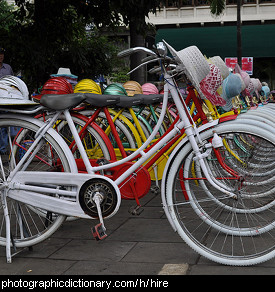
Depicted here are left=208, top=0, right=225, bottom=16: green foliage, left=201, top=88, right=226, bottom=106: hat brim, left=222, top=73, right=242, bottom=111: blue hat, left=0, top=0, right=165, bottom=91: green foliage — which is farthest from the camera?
left=208, top=0, right=225, bottom=16: green foliage

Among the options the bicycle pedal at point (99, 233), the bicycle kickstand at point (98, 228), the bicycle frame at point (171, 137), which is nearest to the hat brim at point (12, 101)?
the bicycle frame at point (171, 137)

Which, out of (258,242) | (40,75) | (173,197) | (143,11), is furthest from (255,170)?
(40,75)

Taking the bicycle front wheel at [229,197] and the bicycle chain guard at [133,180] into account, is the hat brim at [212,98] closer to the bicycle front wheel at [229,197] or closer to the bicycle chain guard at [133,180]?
the bicycle front wheel at [229,197]

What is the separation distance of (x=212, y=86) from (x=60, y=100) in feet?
3.80

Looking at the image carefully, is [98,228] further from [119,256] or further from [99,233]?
[119,256]

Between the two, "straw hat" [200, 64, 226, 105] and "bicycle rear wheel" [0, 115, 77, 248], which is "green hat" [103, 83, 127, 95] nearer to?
"bicycle rear wheel" [0, 115, 77, 248]

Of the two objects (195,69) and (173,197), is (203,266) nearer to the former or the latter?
(173,197)

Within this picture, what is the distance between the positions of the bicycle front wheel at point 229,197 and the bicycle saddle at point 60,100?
973 mm

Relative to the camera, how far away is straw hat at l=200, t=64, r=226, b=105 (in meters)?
3.70

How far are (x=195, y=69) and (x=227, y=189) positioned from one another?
861mm

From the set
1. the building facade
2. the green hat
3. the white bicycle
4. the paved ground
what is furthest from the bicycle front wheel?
the building facade

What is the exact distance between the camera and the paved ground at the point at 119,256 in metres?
3.52

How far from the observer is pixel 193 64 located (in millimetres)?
3525

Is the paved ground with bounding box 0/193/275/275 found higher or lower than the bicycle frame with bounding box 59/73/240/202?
lower
